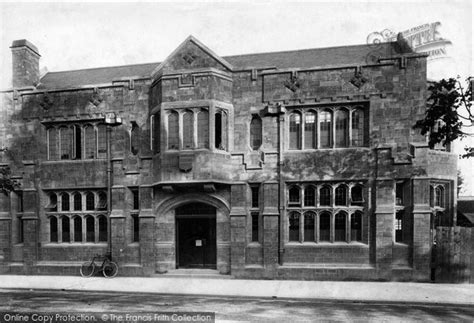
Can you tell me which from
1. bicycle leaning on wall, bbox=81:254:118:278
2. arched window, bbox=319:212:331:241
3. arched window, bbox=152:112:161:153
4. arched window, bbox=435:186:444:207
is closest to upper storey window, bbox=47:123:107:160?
arched window, bbox=152:112:161:153

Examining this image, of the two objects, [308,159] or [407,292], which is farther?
[308,159]

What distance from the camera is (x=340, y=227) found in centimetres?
1595

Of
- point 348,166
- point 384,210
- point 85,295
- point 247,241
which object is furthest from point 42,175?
A: point 384,210

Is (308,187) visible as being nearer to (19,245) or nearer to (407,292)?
(407,292)

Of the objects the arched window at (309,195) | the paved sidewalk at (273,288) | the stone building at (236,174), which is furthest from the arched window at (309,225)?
the paved sidewalk at (273,288)

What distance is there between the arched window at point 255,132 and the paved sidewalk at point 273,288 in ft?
18.9

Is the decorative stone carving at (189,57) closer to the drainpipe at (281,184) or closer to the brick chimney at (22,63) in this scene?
the drainpipe at (281,184)

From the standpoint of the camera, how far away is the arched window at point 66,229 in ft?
59.4

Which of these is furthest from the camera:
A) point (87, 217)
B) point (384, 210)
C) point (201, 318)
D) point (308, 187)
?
point (87, 217)

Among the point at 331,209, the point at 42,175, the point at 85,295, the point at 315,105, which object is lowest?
the point at 85,295

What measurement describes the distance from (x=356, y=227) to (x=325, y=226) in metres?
1.26

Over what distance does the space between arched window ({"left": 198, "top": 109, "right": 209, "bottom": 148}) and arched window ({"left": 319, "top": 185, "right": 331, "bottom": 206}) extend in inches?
209

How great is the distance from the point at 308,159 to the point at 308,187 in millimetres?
1218

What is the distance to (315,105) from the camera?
639 inches
